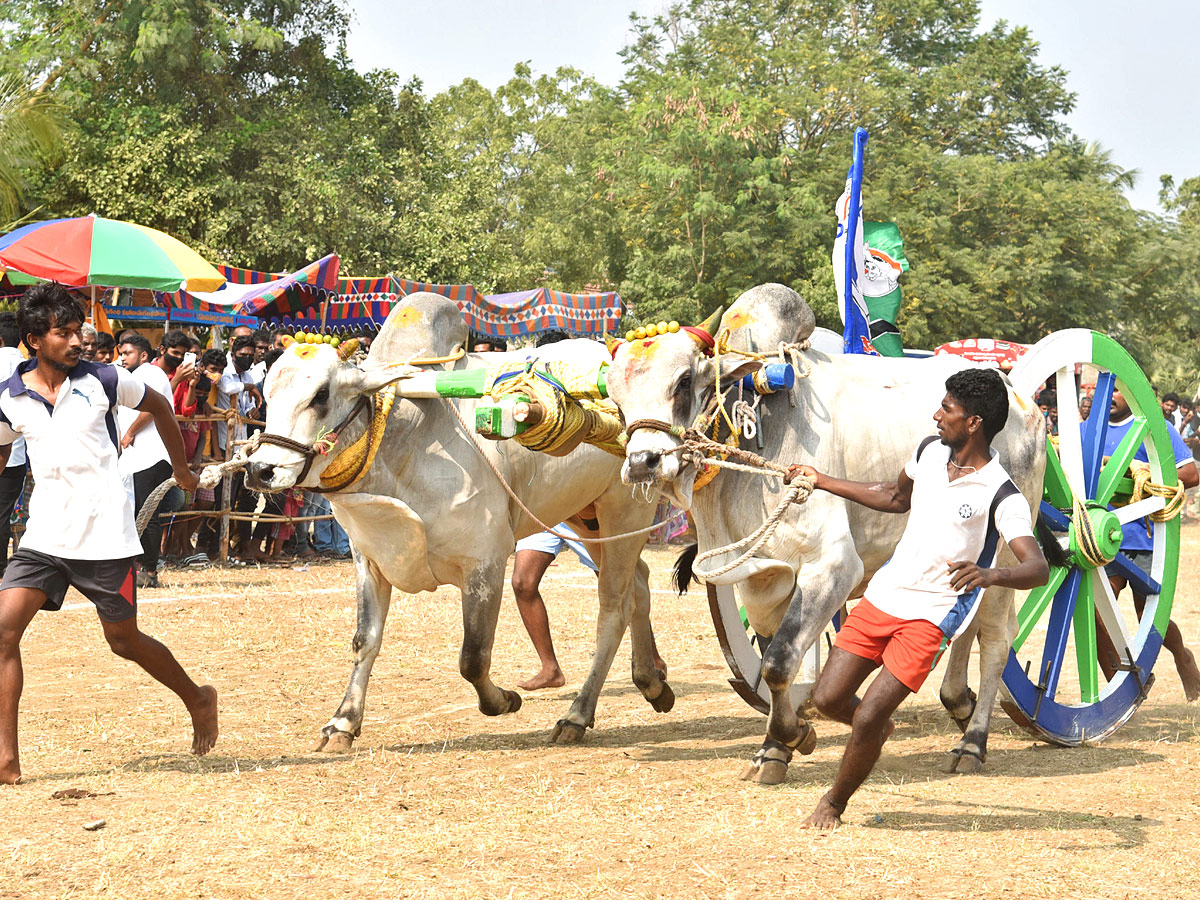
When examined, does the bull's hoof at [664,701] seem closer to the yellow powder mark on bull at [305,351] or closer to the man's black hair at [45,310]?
the yellow powder mark on bull at [305,351]

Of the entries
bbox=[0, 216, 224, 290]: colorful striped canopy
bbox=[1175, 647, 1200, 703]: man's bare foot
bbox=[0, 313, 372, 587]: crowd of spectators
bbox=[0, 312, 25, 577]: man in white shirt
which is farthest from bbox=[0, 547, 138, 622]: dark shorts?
bbox=[0, 216, 224, 290]: colorful striped canopy

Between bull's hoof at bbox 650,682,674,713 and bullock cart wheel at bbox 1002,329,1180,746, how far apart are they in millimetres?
1753

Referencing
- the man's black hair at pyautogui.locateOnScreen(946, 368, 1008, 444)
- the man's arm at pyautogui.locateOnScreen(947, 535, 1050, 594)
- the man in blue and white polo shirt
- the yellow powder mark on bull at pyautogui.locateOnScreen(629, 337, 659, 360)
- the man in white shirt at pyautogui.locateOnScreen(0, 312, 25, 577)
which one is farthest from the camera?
the man in white shirt at pyautogui.locateOnScreen(0, 312, 25, 577)

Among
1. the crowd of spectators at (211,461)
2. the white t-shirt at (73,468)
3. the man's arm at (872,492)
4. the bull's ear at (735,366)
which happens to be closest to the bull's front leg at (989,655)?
the man's arm at (872,492)

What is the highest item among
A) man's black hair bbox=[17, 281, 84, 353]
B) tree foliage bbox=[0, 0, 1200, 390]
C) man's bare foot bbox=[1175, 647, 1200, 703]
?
tree foliage bbox=[0, 0, 1200, 390]

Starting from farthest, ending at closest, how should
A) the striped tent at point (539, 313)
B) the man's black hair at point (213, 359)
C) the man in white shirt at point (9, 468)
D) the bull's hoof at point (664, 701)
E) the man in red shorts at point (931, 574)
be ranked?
the striped tent at point (539, 313) < the man's black hair at point (213, 359) < the man in white shirt at point (9, 468) < the bull's hoof at point (664, 701) < the man in red shorts at point (931, 574)

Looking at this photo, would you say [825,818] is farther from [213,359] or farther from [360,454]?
[213,359]

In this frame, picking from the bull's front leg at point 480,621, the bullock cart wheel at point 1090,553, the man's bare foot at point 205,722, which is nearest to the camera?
the man's bare foot at point 205,722

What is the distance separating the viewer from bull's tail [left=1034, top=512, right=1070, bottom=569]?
252 inches

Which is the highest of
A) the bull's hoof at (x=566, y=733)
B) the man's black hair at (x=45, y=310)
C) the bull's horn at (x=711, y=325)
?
the bull's horn at (x=711, y=325)

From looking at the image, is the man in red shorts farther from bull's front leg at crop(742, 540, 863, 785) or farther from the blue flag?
the blue flag

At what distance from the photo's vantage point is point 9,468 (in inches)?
367

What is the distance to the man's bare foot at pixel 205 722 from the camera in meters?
5.94

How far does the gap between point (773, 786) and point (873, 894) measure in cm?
149
